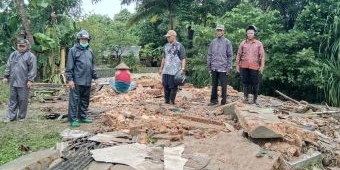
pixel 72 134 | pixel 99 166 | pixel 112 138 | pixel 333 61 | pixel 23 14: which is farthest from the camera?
pixel 333 61

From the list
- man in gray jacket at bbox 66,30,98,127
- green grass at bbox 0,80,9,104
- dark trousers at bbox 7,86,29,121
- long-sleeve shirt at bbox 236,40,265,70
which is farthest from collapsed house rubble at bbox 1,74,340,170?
green grass at bbox 0,80,9,104

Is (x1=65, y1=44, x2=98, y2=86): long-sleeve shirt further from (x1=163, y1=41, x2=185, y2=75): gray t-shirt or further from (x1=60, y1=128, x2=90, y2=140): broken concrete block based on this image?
(x1=163, y1=41, x2=185, y2=75): gray t-shirt

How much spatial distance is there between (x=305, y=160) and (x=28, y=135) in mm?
4462

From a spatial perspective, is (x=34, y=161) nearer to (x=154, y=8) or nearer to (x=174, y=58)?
(x=174, y=58)

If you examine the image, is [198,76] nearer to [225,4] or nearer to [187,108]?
[225,4]

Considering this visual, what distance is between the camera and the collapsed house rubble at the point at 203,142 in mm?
5402

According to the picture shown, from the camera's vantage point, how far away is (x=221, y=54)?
948cm

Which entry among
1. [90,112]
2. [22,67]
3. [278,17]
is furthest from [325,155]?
[278,17]

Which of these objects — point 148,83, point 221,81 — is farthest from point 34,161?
point 148,83

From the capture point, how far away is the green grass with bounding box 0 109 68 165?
638cm

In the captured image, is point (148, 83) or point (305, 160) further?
point (148, 83)

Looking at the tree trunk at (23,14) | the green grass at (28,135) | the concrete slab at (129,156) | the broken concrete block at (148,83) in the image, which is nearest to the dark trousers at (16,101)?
the green grass at (28,135)

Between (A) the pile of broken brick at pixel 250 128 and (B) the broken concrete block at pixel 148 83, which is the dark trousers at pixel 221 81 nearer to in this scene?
(A) the pile of broken brick at pixel 250 128

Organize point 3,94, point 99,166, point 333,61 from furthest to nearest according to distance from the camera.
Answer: point 333,61 → point 3,94 → point 99,166
